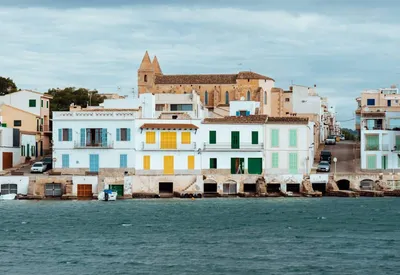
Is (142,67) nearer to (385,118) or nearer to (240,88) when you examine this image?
(240,88)

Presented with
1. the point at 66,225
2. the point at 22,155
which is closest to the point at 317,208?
the point at 66,225

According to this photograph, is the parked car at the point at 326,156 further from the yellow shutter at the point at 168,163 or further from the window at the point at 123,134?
the window at the point at 123,134

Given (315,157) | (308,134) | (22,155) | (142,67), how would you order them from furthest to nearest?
(142,67)
(315,157)
(22,155)
(308,134)

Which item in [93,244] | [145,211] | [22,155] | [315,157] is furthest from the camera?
[315,157]

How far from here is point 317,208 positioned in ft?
206

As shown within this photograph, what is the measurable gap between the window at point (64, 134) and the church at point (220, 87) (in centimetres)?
2786

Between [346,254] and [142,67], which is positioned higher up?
[142,67]

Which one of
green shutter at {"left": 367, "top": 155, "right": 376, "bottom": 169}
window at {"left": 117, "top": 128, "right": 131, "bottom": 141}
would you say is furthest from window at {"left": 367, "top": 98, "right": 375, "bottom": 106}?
window at {"left": 117, "top": 128, "right": 131, "bottom": 141}

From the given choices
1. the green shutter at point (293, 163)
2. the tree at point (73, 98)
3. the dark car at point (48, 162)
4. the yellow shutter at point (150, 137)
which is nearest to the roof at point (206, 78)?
the tree at point (73, 98)

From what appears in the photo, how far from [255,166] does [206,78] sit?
3194cm

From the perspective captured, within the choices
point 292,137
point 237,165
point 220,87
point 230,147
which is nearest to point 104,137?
point 230,147

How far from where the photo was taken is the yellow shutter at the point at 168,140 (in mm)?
73375

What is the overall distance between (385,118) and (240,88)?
2448 cm

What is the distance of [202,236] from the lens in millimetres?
48406
